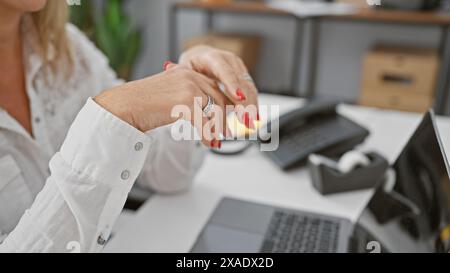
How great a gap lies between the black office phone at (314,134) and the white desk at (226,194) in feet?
0.11

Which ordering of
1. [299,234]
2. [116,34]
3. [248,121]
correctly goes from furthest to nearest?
[116,34]
[299,234]
[248,121]

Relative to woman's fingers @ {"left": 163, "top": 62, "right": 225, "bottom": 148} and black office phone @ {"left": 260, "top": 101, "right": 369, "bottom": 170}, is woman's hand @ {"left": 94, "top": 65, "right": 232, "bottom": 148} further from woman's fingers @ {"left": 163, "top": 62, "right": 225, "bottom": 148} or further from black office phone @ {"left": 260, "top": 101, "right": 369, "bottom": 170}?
black office phone @ {"left": 260, "top": 101, "right": 369, "bottom": 170}

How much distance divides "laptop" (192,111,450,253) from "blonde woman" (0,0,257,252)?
0.19m

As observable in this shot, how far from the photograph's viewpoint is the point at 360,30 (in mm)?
2766

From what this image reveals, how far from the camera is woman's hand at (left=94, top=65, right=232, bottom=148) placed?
471mm

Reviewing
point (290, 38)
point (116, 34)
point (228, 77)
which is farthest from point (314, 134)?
point (290, 38)

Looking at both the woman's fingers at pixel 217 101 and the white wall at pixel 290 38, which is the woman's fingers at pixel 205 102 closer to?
the woman's fingers at pixel 217 101

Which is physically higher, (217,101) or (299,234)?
(217,101)

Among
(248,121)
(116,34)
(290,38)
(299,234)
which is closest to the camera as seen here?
(248,121)

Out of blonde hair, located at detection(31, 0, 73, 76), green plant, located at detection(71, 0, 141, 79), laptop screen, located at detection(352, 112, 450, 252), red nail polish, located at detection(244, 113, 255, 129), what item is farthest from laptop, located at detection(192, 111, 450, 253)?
green plant, located at detection(71, 0, 141, 79)

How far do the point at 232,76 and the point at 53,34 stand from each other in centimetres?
38

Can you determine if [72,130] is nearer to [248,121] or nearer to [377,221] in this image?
[248,121]

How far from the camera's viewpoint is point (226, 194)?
0.86 m
